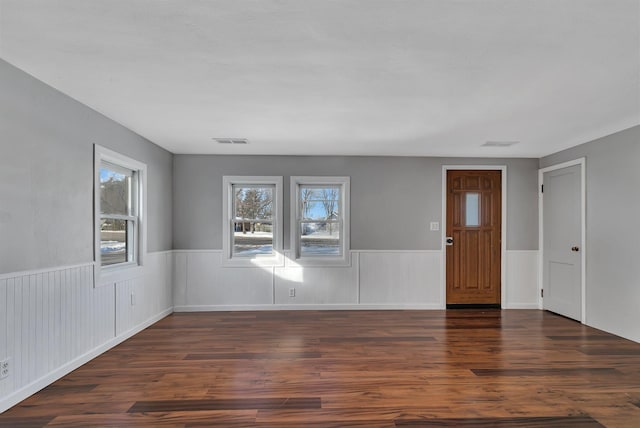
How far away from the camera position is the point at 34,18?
1.84m

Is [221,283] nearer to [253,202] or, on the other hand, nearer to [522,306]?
[253,202]

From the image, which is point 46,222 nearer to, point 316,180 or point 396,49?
point 396,49

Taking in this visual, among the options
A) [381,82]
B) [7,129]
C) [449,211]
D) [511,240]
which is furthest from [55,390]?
[511,240]

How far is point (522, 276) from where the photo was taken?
18.1 feet

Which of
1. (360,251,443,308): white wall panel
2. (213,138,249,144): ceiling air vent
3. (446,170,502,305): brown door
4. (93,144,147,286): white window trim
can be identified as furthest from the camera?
(446,170,502,305): brown door

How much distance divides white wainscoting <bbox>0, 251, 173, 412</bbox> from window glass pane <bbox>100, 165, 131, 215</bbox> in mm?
783

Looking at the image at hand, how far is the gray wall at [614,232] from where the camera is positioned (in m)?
3.91

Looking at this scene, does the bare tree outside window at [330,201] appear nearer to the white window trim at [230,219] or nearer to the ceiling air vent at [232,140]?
the white window trim at [230,219]

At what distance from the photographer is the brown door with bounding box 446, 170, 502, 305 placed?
5574mm

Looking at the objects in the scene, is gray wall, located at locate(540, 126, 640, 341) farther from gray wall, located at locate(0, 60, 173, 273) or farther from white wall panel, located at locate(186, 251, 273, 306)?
gray wall, located at locate(0, 60, 173, 273)

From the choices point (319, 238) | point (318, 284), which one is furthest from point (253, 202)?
point (318, 284)

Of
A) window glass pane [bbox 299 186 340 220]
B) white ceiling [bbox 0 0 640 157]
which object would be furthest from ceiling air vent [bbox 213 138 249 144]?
window glass pane [bbox 299 186 340 220]

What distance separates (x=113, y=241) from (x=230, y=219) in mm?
1758

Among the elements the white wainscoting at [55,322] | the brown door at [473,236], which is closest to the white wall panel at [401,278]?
the brown door at [473,236]
